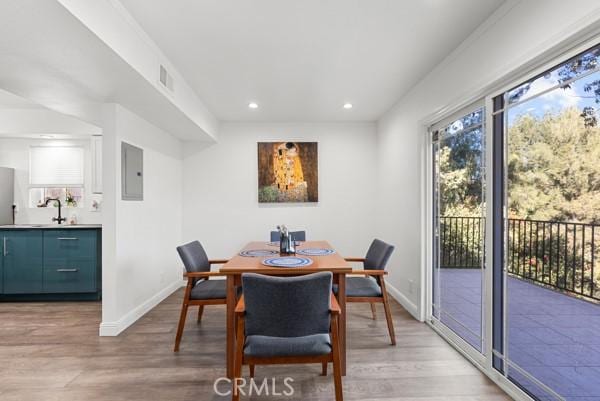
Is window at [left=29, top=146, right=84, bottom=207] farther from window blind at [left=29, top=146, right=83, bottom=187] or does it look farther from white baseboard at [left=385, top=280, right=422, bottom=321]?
white baseboard at [left=385, top=280, right=422, bottom=321]

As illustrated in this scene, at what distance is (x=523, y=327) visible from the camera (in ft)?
6.72

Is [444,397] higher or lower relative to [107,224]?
lower

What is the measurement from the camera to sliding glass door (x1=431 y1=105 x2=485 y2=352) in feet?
8.07

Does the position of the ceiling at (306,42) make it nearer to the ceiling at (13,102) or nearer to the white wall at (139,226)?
the white wall at (139,226)

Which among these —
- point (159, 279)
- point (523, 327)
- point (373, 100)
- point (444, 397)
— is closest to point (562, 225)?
point (523, 327)

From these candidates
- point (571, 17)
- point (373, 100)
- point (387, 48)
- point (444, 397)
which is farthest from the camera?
point (373, 100)

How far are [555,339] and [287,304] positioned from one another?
1645 mm

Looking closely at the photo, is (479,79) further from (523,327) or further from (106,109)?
(106,109)

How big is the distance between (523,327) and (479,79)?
1.70 m

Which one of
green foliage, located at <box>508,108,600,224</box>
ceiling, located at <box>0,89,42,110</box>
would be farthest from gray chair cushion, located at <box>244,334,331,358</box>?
ceiling, located at <box>0,89,42,110</box>

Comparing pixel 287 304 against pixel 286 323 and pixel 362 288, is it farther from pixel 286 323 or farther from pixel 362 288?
pixel 362 288

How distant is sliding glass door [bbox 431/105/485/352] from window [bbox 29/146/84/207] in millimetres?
4702

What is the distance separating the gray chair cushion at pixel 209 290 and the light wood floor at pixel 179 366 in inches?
17.6

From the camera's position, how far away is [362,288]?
9.11ft
